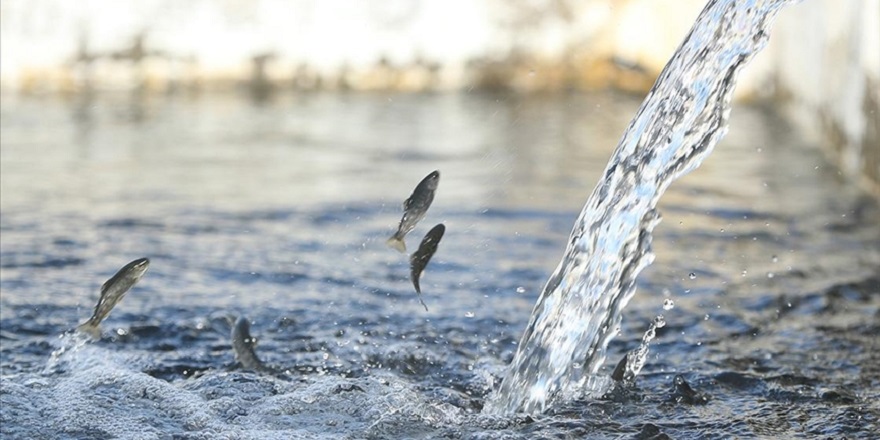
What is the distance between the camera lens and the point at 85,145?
306 inches

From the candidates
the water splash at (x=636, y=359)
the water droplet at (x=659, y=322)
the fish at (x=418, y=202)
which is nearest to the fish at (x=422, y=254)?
the fish at (x=418, y=202)

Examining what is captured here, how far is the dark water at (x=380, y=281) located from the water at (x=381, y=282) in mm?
14

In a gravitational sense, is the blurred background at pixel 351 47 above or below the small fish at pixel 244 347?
above

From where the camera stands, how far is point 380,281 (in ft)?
16.5

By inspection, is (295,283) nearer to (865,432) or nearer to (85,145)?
(865,432)

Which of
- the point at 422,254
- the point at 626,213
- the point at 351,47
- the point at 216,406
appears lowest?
the point at 216,406

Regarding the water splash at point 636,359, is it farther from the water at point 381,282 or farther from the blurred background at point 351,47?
the blurred background at point 351,47

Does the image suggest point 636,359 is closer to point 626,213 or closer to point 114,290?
point 626,213

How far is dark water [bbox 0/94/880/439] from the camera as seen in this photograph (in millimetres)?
3473

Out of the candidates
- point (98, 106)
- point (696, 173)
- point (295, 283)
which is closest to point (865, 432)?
point (295, 283)

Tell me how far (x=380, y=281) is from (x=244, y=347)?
125 centimetres

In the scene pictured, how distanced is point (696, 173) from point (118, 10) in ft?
16.4

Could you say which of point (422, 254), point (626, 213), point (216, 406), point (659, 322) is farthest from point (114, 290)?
point (659, 322)

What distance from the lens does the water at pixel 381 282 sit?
3473 mm
